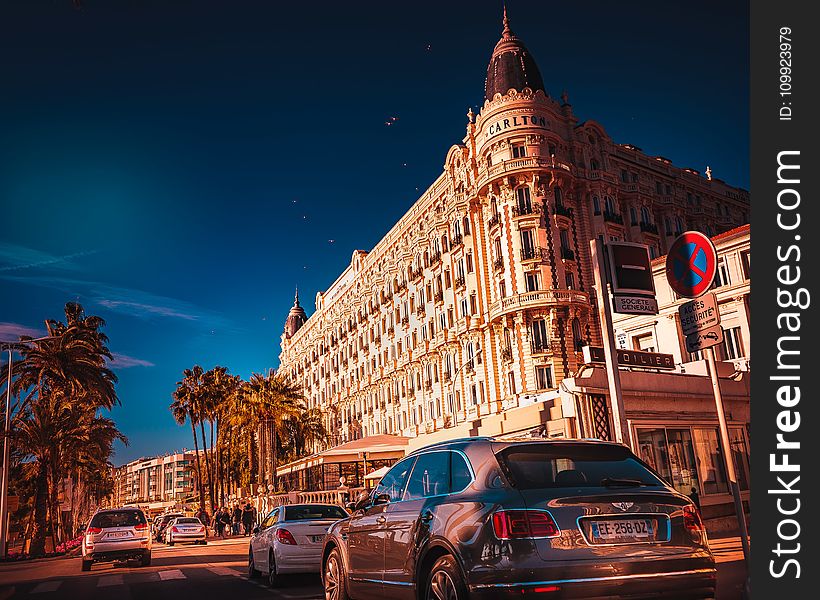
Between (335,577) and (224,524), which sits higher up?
(335,577)

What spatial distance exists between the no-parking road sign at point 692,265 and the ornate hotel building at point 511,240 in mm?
→ 29199

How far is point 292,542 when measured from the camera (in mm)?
12117

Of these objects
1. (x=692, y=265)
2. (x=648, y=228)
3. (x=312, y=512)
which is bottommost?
(x=312, y=512)

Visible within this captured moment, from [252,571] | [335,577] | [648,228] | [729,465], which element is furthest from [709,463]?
[648,228]

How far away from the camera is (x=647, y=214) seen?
50781 millimetres

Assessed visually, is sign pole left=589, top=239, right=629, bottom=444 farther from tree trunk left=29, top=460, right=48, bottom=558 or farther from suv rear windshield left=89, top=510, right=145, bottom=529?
tree trunk left=29, top=460, right=48, bottom=558

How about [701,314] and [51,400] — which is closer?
[701,314]

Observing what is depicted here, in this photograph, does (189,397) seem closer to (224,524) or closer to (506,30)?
(224,524)

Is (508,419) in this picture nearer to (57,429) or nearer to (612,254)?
(612,254)

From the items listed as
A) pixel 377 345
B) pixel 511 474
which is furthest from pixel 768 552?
pixel 377 345

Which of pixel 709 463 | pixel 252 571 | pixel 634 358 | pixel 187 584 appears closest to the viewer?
pixel 187 584

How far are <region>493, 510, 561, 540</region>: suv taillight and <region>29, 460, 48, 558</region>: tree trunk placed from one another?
1391 inches

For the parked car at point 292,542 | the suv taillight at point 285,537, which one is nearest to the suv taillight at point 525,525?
the parked car at point 292,542

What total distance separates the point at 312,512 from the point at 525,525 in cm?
946
